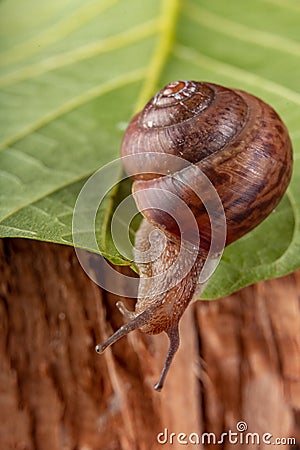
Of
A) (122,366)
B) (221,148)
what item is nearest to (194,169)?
(221,148)

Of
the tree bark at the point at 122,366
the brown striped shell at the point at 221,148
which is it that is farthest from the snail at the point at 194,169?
the tree bark at the point at 122,366

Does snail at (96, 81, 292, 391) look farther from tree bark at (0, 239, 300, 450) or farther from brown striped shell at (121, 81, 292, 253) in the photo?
tree bark at (0, 239, 300, 450)

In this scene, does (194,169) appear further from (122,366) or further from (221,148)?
(122,366)

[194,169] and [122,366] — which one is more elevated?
[194,169]

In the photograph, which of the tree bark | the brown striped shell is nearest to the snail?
the brown striped shell

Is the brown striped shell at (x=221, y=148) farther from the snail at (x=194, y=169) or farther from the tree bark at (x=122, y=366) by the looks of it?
the tree bark at (x=122, y=366)

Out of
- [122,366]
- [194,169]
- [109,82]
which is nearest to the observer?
[194,169]
